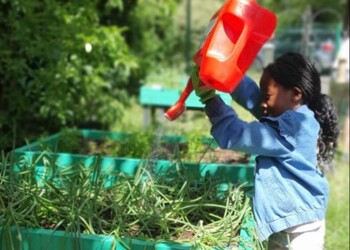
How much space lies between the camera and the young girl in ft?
6.34

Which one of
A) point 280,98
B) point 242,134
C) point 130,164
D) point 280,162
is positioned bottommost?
point 130,164

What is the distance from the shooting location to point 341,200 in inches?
179

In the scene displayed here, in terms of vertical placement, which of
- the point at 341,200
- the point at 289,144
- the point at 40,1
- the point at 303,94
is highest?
the point at 40,1

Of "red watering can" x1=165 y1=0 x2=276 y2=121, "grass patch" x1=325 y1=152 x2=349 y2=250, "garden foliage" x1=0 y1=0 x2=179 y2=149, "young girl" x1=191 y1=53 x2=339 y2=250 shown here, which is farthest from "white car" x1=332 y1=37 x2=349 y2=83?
"red watering can" x1=165 y1=0 x2=276 y2=121

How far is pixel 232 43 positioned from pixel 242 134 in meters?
0.33

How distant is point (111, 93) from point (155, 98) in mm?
549

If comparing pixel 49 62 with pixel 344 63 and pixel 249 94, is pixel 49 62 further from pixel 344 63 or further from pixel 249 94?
pixel 344 63

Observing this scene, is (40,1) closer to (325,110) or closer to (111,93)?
(111,93)

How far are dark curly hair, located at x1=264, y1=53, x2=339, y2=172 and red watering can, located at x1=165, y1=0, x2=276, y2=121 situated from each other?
0.27 m

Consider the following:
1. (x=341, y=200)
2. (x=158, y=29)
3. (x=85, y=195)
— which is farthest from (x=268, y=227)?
(x=158, y=29)

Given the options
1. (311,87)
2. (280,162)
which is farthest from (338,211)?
(280,162)

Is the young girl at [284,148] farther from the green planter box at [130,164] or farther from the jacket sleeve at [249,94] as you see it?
the green planter box at [130,164]

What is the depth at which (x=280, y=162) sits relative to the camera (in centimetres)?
203

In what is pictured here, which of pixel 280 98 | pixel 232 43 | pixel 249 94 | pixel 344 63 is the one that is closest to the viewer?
pixel 232 43
